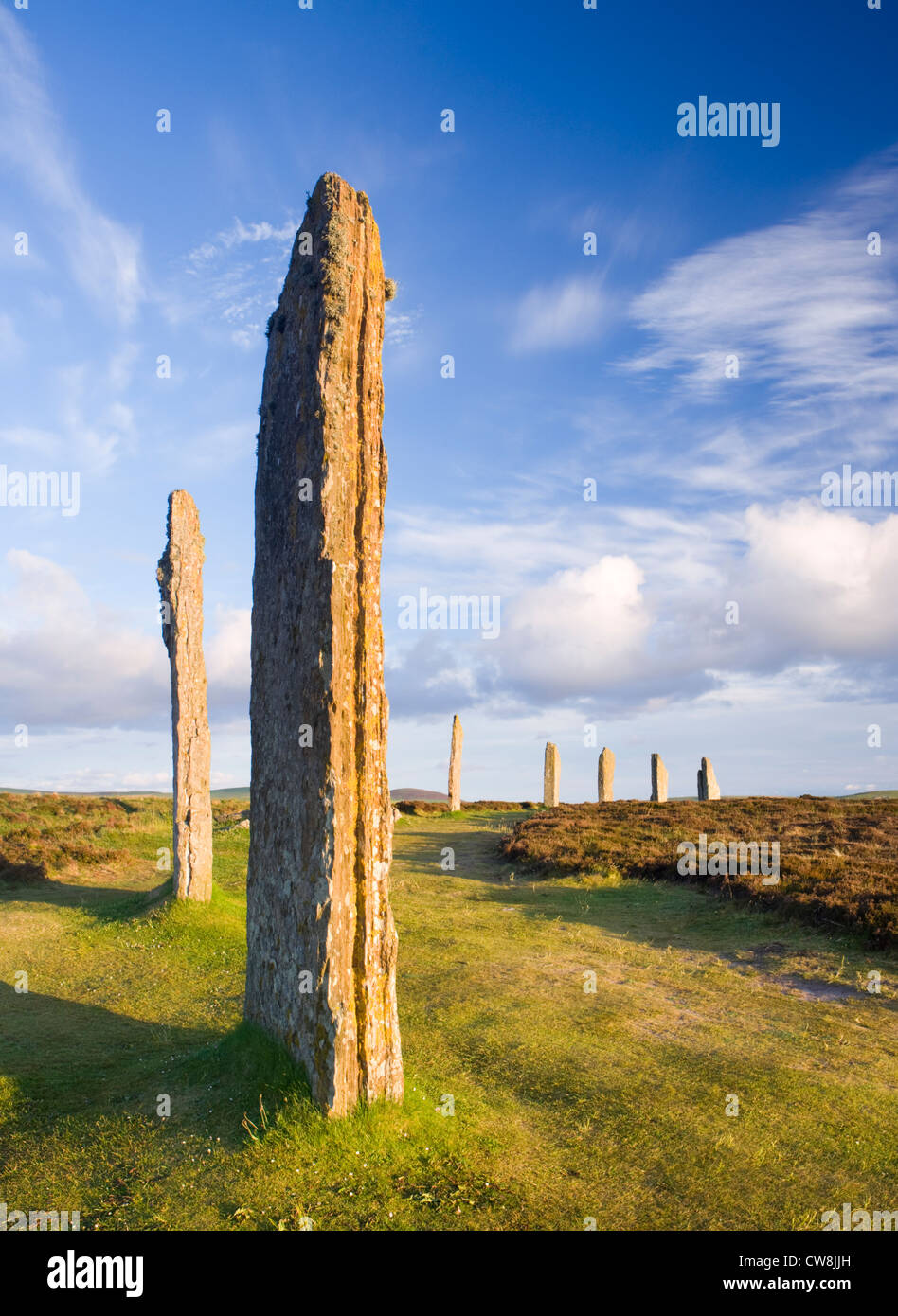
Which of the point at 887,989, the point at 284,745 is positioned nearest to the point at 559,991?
the point at 887,989

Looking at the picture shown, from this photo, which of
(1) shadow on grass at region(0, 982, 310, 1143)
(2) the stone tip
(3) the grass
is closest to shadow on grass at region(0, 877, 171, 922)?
(1) shadow on grass at region(0, 982, 310, 1143)

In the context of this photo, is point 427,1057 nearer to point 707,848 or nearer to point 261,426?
point 261,426

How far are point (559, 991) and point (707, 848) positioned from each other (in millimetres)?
8971

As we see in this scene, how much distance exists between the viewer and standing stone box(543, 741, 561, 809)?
35.9 metres

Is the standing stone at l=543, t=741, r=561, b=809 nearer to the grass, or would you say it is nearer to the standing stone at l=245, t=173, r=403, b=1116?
the grass

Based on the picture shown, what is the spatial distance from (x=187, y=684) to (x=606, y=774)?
77.1ft

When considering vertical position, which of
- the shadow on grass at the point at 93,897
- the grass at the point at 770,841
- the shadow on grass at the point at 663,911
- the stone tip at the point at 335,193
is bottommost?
the shadow on grass at the point at 93,897

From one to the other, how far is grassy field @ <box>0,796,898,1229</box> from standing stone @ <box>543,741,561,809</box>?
69.1 feet

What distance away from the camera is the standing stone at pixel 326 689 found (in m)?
6.60

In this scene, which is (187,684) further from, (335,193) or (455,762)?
(455,762)

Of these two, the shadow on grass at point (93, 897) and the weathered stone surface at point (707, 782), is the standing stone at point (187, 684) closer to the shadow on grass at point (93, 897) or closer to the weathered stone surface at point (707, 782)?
the shadow on grass at point (93, 897)

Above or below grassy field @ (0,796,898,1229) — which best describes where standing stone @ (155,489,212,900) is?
above

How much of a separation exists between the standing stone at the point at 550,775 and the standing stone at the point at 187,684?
73.8 ft

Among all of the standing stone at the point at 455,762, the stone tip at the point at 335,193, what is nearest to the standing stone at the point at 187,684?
the stone tip at the point at 335,193
